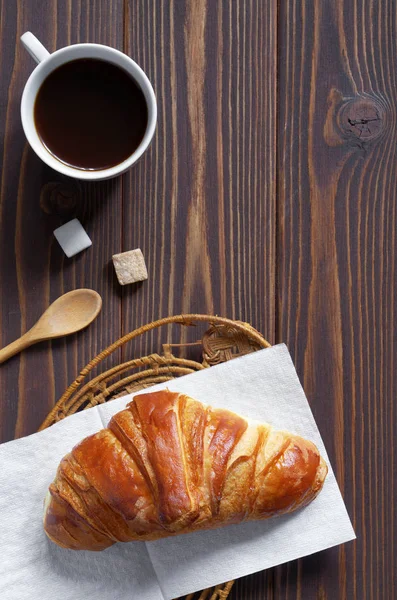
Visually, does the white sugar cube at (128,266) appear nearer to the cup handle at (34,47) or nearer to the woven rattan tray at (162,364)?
the woven rattan tray at (162,364)

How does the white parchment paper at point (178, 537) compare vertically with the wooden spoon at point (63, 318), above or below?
below

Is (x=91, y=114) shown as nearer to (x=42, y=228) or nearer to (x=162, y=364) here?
(x=42, y=228)

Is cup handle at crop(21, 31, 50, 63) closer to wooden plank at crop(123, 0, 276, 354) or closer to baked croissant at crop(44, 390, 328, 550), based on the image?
wooden plank at crop(123, 0, 276, 354)

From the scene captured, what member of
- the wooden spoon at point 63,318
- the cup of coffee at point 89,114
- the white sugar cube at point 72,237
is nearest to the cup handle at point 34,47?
the cup of coffee at point 89,114

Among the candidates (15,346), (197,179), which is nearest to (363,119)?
(197,179)

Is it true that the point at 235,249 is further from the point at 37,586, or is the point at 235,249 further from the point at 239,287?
the point at 37,586

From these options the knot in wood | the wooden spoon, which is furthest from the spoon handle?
the knot in wood
